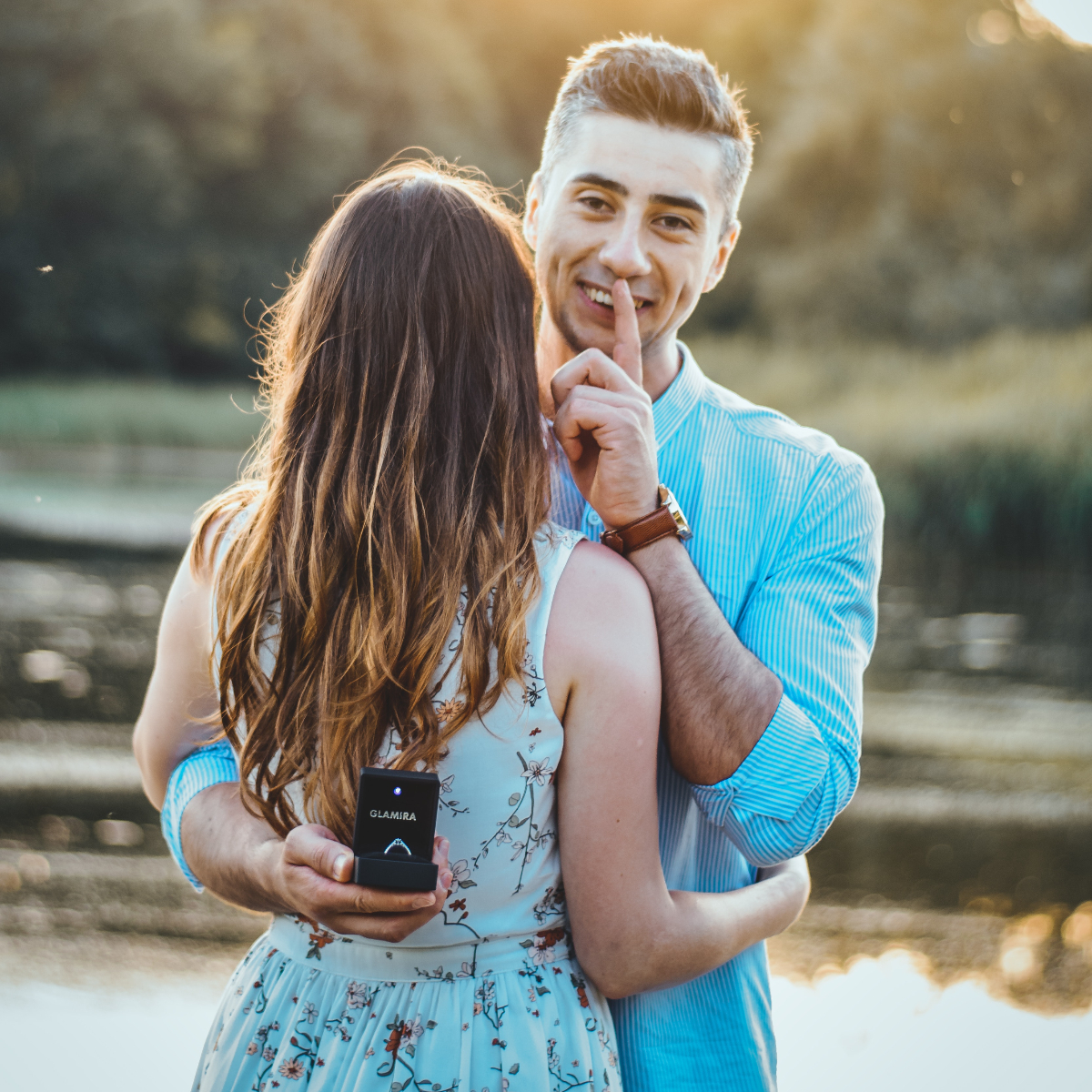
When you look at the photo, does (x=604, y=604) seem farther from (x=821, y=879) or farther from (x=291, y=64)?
(x=291, y=64)

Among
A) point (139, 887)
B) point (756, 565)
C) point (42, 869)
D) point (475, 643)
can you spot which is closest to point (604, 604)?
point (475, 643)

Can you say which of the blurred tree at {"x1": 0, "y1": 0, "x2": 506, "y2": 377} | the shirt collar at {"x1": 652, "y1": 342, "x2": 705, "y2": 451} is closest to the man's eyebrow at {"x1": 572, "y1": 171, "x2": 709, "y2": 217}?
the shirt collar at {"x1": 652, "y1": 342, "x2": 705, "y2": 451}

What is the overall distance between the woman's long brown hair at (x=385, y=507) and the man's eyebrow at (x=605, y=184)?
1.55 ft

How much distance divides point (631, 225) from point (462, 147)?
17581 mm

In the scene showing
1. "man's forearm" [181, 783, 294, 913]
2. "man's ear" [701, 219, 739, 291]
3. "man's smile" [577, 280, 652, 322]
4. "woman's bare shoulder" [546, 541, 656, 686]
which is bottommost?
"man's forearm" [181, 783, 294, 913]

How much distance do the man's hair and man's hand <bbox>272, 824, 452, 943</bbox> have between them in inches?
49.8

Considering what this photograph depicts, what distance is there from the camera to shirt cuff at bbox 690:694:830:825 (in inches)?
53.2

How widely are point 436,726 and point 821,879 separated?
13.4 ft

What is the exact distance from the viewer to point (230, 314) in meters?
19.2

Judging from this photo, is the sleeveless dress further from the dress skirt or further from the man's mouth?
the man's mouth

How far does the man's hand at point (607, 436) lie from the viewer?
1401 millimetres

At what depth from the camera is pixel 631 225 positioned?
1.79 m

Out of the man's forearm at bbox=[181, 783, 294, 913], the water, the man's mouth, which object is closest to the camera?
the man's forearm at bbox=[181, 783, 294, 913]

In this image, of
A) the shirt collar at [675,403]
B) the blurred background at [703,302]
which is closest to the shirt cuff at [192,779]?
the shirt collar at [675,403]
